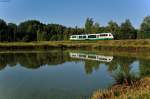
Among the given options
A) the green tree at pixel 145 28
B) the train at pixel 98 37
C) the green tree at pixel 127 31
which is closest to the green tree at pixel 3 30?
the train at pixel 98 37

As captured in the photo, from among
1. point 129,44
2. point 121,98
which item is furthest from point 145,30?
point 121,98

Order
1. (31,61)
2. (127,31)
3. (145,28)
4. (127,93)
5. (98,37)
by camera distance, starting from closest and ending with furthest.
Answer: (127,93) → (31,61) → (98,37) → (145,28) → (127,31)

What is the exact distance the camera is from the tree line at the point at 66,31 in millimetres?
88938

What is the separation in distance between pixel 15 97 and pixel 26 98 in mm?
602

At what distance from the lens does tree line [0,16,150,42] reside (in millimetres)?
88938

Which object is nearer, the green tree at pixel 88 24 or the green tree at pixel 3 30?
the green tree at pixel 88 24

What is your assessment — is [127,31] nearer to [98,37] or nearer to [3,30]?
[98,37]

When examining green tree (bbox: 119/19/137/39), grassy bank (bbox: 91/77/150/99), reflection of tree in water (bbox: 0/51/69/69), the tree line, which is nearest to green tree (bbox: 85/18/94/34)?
the tree line

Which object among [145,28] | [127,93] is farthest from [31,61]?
[145,28]

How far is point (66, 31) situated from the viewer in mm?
118938

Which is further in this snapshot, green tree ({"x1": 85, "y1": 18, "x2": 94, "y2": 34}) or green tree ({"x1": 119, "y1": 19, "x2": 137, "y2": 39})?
green tree ({"x1": 85, "y1": 18, "x2": 94, "y2": 34})

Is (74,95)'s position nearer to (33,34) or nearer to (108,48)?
(108,48)

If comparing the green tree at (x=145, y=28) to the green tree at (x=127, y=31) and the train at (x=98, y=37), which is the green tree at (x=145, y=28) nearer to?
the green tree at (x=127, y=31)

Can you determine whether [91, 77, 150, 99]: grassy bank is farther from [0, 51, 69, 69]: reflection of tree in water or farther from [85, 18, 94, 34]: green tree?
[85, 18, 94, 34]: green tree
